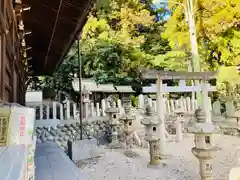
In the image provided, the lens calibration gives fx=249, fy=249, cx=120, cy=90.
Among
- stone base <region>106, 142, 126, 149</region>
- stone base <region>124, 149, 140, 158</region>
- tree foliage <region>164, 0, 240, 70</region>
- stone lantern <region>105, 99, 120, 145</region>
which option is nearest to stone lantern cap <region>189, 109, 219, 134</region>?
stone base <region>124, 149, 140, 158</region>

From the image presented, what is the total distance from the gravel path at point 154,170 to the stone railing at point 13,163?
413cm

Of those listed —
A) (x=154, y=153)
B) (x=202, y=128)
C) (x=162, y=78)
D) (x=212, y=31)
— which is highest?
(x=212, y=31)

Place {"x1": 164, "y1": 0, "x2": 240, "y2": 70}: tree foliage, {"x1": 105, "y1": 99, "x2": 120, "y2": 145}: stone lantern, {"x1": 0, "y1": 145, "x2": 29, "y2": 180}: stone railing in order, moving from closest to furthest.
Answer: {"x1": 0, "y1": 145, "x2": 29, "y2": 180}: stone railing
{"x1": 105, "y1": 99, "x2": 120, "y2": 145}: stone lantern
{"x1": 164, "y1": 0, "x2": 240, "y2": 70}: tree foliage

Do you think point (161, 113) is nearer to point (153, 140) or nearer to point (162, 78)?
point (162, 78)

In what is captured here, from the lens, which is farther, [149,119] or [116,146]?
[116,146]

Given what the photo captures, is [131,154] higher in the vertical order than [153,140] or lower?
lower

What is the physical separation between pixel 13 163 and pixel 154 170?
16.6ft

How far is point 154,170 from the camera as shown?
545 centimetres

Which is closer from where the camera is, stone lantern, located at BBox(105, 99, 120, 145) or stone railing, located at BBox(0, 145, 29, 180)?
stone railing, located at BBox(0, 145, 29, 180)

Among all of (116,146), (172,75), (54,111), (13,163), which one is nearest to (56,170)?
(13,163)

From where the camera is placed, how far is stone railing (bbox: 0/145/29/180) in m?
0.65

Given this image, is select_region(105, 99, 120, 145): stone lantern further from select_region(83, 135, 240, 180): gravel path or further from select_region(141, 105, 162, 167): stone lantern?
select_region(141, 105, 162, 167): stone lantern

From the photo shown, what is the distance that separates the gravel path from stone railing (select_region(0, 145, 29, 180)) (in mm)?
4126

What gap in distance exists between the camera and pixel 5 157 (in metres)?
0.81
